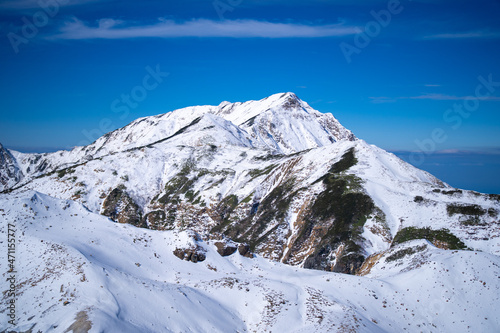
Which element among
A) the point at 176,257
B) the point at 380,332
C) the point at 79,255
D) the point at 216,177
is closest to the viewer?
the point at 380,332

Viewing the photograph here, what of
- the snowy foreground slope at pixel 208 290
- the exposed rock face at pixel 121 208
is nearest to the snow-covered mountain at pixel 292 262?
the snowy foreground slope at pixel 208 290

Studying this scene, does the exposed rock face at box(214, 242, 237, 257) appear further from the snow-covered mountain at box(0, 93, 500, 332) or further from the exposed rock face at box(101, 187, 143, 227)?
the exposed rock face at box(101, 187, 143, 227)

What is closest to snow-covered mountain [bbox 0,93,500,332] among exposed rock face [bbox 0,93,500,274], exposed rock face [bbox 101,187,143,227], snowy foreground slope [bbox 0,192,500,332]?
snowy foreground slope [bbox 0,192,500,332]

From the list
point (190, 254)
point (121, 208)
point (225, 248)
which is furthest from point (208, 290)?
point (121, 208)

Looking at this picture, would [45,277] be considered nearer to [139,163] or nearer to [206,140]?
[139,163]

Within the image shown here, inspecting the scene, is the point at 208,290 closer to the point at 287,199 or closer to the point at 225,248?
the point at 225,248

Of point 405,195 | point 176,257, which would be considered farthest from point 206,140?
point 176,257

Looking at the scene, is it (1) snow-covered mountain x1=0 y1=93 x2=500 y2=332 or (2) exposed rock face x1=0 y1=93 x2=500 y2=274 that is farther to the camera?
(2) exposed rock face x1=0 y1=93 x2=500 y2=274
